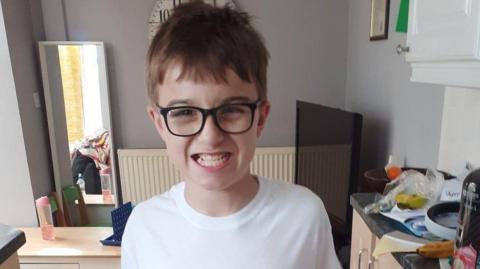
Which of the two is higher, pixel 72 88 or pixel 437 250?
pixel 72 88

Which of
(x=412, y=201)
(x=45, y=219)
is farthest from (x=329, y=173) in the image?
(x=45, y=219)

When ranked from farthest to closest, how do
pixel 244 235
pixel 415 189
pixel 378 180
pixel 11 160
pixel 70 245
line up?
1. pixel 11 160
2. pixel 70 245
3. pixel 378 180
4. pixel 415 189
5. pixel 244 235

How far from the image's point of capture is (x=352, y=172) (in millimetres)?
1601

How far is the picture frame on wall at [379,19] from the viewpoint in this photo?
1.70 meters

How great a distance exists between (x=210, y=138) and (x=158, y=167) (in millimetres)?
2043

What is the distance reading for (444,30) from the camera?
0.85 meters

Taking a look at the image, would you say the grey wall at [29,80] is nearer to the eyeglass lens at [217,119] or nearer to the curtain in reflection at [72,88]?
the curtain in reflection at [72,88]

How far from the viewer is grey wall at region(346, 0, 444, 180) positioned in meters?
1.36

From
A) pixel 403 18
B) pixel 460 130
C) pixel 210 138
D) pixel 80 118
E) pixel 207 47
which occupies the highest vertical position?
pixel 403 18

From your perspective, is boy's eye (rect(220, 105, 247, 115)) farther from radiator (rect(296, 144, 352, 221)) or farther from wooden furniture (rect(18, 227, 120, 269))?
wooden furniture (rect(18, 227, 120, 269))

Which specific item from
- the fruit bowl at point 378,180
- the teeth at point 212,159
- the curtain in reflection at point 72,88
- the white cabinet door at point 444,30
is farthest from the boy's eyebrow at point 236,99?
the curtain in reflection at point 72,88

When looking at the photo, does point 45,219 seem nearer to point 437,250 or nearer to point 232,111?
point 232,111

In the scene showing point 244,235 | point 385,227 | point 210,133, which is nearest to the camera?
point 210,133

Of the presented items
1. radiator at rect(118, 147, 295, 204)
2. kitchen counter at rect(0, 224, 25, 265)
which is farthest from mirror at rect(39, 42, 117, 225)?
kitchen counter at rect(0, 224, 25, 265)
